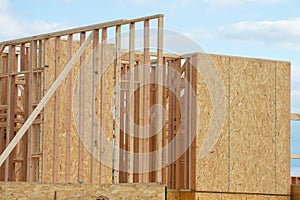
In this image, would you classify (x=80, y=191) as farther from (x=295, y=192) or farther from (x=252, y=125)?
(x=295, y=192)

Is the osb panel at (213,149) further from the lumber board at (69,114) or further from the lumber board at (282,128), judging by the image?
the lumber board at (69,114)

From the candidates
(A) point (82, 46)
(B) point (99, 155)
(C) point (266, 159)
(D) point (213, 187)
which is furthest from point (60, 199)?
(C) point (266, 159)

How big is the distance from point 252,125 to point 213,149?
1091 millimetres

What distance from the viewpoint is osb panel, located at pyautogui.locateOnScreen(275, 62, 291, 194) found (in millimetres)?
17125

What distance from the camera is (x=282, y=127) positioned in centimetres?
1725

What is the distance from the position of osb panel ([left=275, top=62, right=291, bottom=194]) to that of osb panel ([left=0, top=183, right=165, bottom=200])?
503 centimetres

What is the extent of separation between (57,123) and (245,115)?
4.39 meters

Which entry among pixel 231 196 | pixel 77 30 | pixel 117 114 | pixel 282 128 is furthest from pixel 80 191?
pixel 282 128

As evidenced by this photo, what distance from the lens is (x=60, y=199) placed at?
39.8 feet

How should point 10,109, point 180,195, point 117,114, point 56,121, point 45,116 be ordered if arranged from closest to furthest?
point 117,114 → point 56,121 → point 45,116 → point 10,109 → point 180,195

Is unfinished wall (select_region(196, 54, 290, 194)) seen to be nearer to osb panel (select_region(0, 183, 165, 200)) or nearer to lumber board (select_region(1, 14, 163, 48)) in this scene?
lumber board (select_region(1, 14, 163, 48))

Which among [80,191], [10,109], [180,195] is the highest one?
[10,109]

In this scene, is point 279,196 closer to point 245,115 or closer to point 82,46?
point 245,115

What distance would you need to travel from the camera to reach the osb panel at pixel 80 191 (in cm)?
1188
